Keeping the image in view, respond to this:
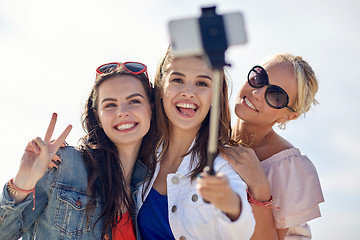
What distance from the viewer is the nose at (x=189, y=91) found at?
4.62 metres

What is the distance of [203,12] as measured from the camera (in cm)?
242

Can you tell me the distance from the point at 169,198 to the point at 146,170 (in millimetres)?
516

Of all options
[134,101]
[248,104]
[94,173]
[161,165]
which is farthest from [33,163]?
[248,104]

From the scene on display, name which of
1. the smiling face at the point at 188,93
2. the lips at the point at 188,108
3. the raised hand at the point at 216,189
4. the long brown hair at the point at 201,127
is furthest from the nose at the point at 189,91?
the raised hand at the point at 216,189

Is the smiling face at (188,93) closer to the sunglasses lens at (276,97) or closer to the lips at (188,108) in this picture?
the lips at (188,108)

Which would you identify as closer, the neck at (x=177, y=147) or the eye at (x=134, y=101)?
the eye at (x=134, y=101)

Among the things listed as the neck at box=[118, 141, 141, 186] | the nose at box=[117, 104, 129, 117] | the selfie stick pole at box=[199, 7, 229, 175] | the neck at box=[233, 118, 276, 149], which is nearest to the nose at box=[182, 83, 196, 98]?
the nose at box=[117, 104, 129, 117]

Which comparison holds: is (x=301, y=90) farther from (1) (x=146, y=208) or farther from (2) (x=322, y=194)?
(1) (x=146, y=208)

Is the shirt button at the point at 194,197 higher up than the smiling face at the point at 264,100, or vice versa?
the smiling face at the point at 264,100

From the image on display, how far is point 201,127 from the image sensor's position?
4.99 meters

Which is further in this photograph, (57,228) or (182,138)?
(182,138)

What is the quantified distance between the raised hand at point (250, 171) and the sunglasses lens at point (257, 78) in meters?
1.22

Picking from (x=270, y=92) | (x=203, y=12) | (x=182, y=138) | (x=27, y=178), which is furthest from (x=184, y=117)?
(x=203, y=12)

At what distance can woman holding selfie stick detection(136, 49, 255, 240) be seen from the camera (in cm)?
442
